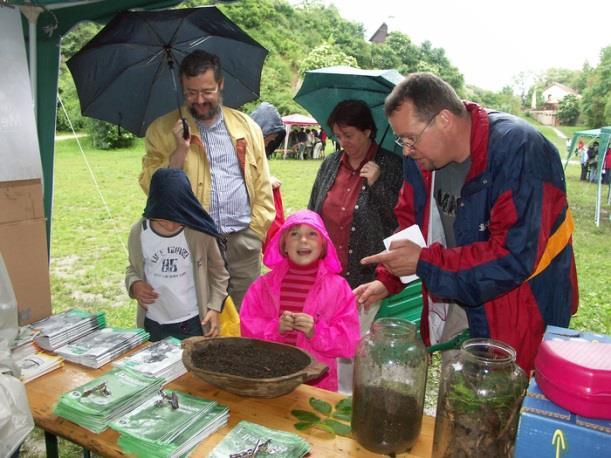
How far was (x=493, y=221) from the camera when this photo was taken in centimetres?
164

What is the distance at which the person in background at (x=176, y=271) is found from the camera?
7.37 feet

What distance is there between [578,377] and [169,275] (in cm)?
173

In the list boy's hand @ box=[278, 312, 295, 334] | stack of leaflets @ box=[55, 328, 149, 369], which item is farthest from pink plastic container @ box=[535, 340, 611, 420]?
stack of leaflets @ box=[55, 328, 149, 369]

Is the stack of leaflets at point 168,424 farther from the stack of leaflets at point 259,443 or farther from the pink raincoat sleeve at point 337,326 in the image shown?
the pink raincoat sleeve at point 337,326

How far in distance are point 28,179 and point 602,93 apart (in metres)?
24.2

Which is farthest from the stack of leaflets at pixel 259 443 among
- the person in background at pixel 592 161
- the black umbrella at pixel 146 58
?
the person in background at pixel 592 161

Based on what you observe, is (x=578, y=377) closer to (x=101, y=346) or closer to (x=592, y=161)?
(x=101, y=346)

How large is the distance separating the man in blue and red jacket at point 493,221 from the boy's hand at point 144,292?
1078 millimetres

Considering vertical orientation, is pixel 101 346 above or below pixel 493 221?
below

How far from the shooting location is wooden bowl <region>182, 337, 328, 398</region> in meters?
1.39

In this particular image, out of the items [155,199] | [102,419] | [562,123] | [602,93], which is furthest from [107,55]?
[562,123]

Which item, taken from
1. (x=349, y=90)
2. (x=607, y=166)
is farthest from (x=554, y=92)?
(x=349, y=90)

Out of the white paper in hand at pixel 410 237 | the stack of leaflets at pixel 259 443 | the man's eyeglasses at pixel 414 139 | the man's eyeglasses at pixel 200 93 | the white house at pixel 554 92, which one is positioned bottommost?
the stack of leaflets at pixel 259 443

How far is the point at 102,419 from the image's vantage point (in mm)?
1385
